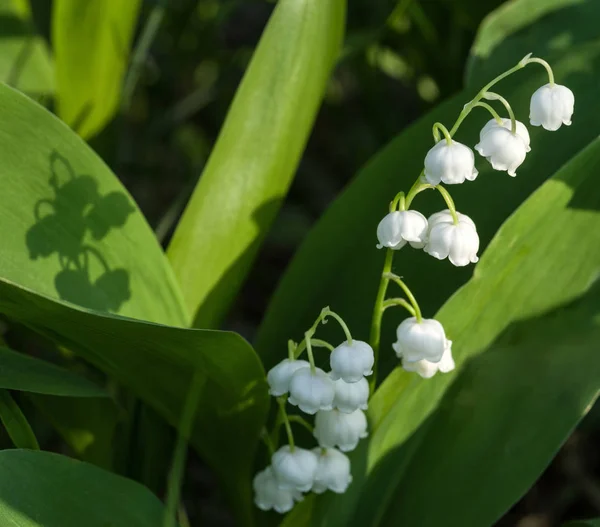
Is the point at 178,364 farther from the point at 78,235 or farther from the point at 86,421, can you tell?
the point at 86,421

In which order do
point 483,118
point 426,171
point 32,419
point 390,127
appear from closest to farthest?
point 426,171, point 483,118, point 32,419, point 390,127

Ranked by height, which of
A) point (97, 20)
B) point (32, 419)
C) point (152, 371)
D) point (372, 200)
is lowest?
point (32, 419)

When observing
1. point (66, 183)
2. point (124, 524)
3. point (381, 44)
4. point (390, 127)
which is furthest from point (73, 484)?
point (381, 44)

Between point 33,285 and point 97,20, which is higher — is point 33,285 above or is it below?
below

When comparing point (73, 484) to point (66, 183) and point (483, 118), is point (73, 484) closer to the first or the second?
point (66, 183)

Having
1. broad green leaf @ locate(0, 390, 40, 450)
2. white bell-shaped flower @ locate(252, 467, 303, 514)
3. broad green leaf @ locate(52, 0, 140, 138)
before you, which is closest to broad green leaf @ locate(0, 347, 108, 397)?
broad green leaf @ locate(0, 390, 40, 450)

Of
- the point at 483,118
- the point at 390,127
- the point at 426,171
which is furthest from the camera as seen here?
the point at 390,127

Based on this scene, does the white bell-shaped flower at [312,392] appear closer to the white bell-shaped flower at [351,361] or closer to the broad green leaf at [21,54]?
the white bell-shaped flower at [351,361]

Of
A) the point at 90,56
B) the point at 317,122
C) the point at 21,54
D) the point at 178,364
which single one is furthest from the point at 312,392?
the point at 317,122
